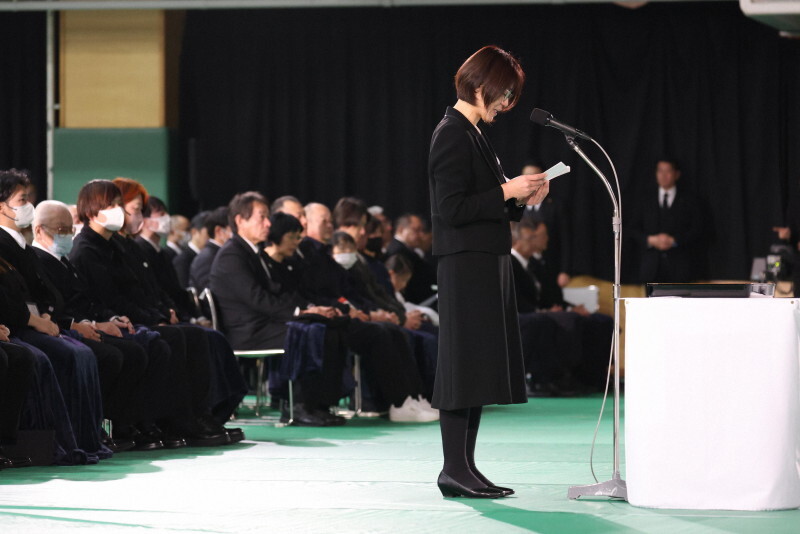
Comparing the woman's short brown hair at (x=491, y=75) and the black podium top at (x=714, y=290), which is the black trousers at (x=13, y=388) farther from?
the black podium top at (x=714, y=290)

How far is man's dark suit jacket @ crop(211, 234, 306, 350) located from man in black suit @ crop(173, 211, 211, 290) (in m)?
1.47

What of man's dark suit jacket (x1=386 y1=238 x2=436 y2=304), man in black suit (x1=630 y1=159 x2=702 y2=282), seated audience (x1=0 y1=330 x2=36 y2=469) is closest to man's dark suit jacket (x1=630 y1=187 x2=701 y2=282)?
man in black suit (x1=630 y1=159 x2=702 y2=282)

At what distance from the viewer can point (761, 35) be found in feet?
35.3

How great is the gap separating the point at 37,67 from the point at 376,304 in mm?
4537

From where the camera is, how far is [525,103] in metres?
11.1

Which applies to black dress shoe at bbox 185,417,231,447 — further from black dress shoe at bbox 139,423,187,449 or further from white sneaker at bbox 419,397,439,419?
white sneaker at bbox 419,397,439,419

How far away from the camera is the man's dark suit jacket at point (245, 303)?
7363mm

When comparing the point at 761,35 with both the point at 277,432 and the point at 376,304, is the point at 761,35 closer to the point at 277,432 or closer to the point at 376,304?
the point at 376,304

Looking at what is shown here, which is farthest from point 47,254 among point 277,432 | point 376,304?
point 376,304

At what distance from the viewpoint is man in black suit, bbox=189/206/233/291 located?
8422 mm

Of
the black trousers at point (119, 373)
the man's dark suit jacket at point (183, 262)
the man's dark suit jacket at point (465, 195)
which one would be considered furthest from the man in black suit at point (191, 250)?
the man's dark suit jacket at point (465, 195)

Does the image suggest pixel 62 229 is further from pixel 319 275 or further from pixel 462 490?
pixel 462 490

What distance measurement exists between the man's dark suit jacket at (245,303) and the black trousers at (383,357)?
0.43 meters

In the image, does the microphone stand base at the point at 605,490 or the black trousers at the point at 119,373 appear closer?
the microphone stand base at the point at 605,490
